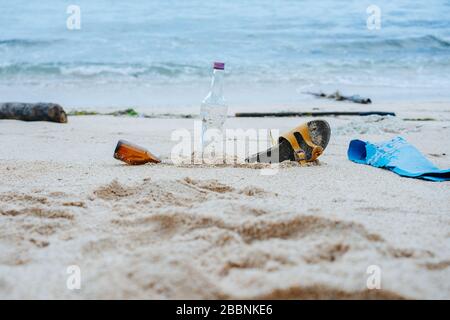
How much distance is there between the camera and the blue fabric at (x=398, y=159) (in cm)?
Result: 269

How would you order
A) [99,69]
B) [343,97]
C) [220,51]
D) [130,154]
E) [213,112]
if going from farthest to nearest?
1. [220,51]
2. [99,69]
3. [343,97]
4. [213,112]
5. [130,154]

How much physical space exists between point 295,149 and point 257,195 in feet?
2.88

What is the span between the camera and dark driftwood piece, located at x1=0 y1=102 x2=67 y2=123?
16.7 feet

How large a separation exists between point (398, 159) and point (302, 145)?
Result: 21.0 inches

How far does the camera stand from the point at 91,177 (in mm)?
2658

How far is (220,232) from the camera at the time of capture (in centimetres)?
167

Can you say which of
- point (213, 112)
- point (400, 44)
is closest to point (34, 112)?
point (213, 112)

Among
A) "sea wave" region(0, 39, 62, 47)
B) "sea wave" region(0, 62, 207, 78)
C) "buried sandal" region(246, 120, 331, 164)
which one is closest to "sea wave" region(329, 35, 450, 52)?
"sea wave" region(0, 62, 207, 78)

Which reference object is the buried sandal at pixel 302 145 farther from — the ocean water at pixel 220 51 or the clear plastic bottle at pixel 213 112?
the ocean water at pixel 220 51

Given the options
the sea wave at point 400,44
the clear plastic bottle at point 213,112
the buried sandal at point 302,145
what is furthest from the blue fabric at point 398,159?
the sea wave at point 400,44

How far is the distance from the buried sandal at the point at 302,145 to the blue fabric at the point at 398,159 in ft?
0.98

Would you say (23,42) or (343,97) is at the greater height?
(23,42)

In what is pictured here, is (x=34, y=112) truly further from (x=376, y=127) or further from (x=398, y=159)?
(x=398, y=159)
